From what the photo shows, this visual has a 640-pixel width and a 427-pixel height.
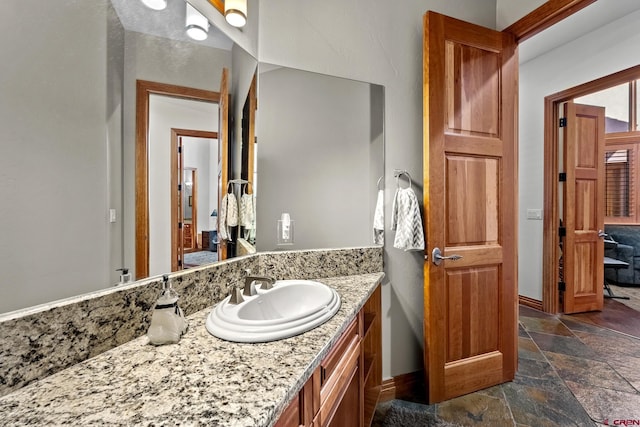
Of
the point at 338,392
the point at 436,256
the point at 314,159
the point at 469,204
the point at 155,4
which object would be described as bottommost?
the point at 338,392

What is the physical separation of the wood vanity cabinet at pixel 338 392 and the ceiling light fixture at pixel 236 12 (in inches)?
56.3

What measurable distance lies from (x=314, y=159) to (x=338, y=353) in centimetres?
103

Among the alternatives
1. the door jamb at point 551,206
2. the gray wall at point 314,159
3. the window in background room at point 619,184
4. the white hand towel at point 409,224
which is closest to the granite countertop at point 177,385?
the gray wall at point 314,159

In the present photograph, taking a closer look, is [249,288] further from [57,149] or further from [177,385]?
[57,149]

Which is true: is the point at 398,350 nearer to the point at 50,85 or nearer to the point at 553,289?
the point at 50,85

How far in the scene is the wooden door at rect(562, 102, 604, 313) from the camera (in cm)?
290

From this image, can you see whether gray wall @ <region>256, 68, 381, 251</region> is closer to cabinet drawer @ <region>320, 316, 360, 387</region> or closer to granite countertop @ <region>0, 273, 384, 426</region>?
cabinet drawer @ <region>320, 316, 360, 387</region>

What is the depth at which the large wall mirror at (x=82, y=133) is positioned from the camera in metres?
0.60

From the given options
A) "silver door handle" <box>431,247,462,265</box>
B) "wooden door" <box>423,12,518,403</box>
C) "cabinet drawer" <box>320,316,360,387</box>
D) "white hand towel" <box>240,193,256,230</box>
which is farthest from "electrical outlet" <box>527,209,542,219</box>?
"white hand towel" <box>240,193,256,230</box>

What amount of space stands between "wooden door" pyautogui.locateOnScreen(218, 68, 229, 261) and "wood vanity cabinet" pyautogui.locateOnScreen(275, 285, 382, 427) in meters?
0.65

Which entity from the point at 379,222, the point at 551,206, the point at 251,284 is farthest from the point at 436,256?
the point at 551,206

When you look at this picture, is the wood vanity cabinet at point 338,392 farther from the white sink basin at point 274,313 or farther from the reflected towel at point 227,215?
the reflected towel at point 227,215

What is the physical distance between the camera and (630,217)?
427 cm

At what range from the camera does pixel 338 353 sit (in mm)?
938
